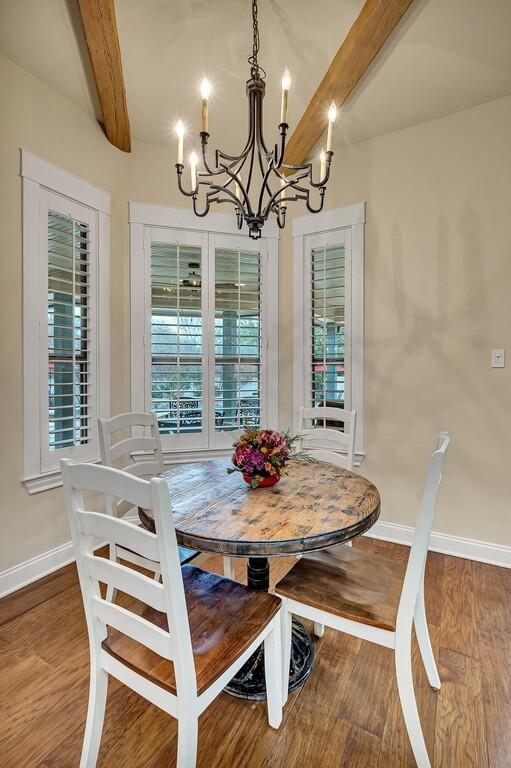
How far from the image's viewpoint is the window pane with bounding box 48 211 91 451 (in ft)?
8.09

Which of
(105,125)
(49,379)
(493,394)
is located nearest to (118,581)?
(49,379)

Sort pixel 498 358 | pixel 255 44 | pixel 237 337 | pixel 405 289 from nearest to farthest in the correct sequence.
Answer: pixel 255 44
pixel 498 358
pixel 405 289
pixel 237 337

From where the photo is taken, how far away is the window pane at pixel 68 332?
97.0 inches

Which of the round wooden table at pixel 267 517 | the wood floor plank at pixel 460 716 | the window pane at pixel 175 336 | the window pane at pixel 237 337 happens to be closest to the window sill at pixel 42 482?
the window pane at pixel 175 336

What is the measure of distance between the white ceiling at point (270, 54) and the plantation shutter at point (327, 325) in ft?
3.07

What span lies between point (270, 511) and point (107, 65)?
257 centimetres

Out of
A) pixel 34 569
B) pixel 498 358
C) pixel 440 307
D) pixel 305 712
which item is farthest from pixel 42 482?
pixel 498 358

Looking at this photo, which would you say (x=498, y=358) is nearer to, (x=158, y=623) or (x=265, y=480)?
(x=265, y=480)

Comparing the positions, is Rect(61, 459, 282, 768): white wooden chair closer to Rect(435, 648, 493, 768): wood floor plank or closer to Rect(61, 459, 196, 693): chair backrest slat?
Rect(61, 459, 196, 693): chair backrest slat

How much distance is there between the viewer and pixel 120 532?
100 centimetres

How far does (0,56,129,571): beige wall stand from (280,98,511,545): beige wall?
1.94 meters

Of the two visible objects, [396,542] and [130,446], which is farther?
[396,542]

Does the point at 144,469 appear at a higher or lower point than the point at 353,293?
lower

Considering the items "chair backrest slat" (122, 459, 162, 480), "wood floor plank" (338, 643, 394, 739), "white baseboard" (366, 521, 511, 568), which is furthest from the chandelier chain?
"white baseboard" (366, 521, 511, 568)
